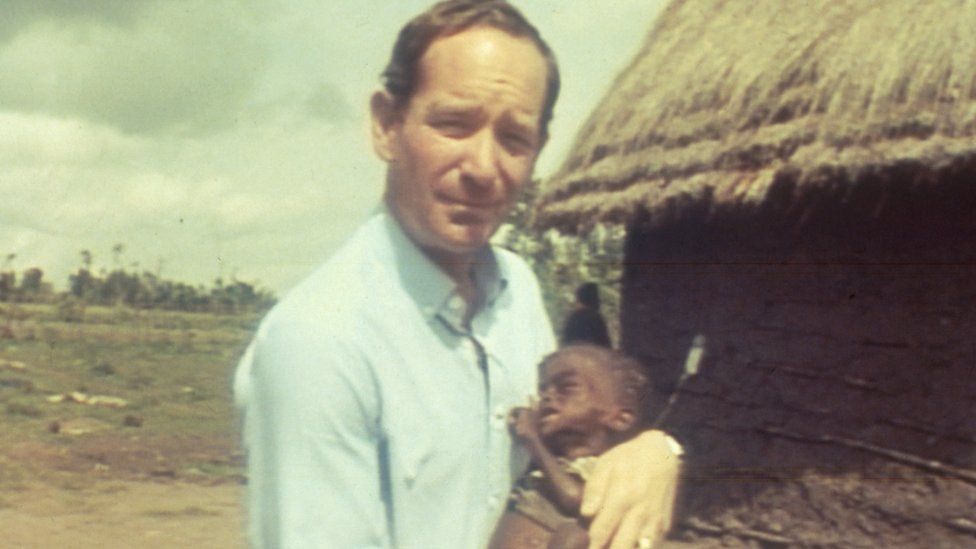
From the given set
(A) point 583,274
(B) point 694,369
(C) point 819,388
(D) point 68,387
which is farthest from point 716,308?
(D) point 68,387

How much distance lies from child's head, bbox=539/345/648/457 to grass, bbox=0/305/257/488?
25.0 ft

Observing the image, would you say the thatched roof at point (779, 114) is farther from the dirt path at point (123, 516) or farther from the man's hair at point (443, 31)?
the man's hair at point (443, 31)

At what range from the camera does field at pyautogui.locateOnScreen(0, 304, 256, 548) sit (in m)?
7.17

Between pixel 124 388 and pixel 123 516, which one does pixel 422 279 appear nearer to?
pixel 123 516

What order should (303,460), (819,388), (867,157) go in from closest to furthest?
(303,460)
(867,157)
(819,388)

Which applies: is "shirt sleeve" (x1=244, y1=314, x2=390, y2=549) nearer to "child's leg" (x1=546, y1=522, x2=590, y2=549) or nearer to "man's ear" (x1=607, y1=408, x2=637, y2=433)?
"child's leg" (x1=546, y1=522, x2=590, y2=549)

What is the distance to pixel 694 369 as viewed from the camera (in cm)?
625

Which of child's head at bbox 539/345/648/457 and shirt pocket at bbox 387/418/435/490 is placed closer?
shirt pocket at bbox 387/418/435/490

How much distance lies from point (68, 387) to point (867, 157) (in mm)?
9249

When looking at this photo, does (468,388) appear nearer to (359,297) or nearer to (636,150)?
(359,297)

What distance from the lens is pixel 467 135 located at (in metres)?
1.46

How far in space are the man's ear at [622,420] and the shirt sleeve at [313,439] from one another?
2.04 ft

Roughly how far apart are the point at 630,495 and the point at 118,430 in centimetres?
1010

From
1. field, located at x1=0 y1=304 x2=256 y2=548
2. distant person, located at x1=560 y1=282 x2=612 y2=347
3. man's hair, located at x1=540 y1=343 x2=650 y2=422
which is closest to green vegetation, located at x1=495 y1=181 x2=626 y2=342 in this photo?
distant person, located at x1=560 y1=282 x2=612 y2=347
